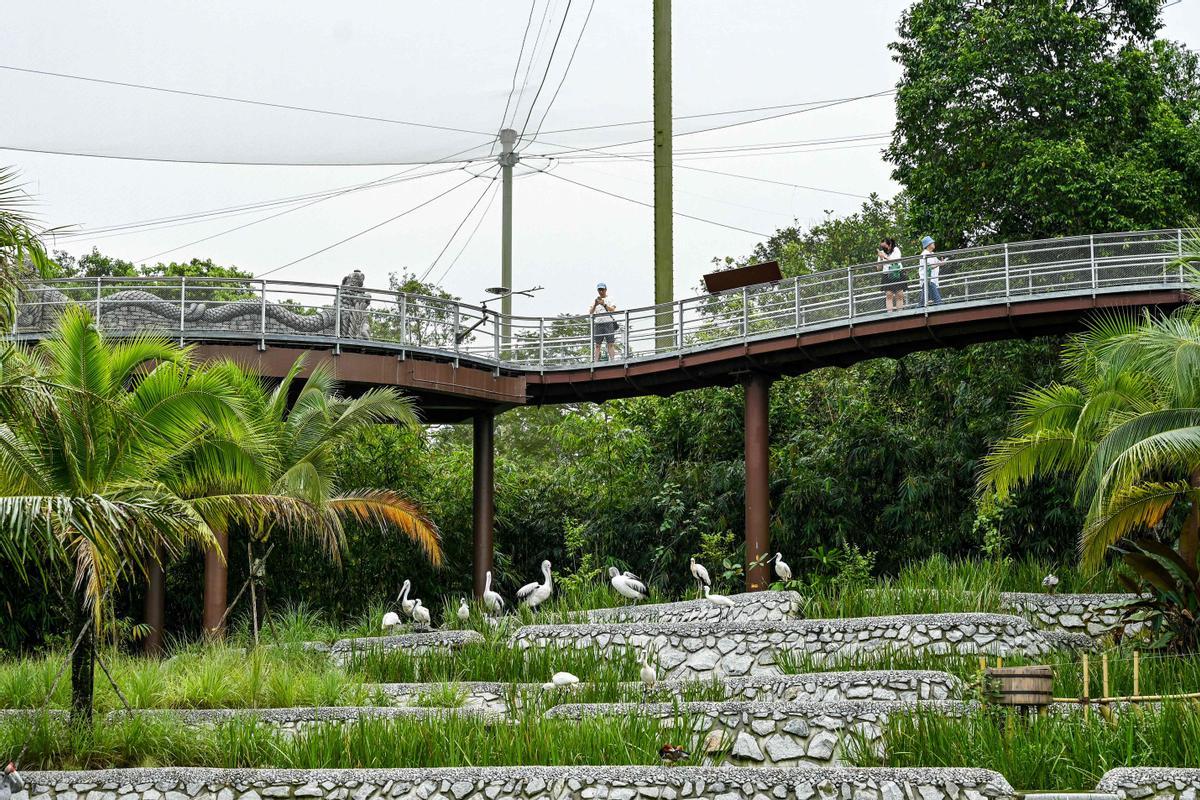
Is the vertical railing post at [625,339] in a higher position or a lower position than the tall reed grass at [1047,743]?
higher

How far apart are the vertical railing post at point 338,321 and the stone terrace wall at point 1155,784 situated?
13.7 m

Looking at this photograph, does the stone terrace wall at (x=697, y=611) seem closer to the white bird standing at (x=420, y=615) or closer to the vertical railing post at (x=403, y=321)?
the white bird standing at (x=420, y=615)

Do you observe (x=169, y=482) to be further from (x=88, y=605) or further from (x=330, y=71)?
(x=330, y=71)

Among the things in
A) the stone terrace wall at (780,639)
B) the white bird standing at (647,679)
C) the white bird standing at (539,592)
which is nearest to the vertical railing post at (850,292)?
the stone terrace wall at (780,639)

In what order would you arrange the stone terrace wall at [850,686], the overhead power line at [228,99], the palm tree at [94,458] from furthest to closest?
1. the overhead power line at [228,99]
2. the stone terrace wall at [850,686]
3. the palm tree at [94,458]

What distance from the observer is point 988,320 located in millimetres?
20812

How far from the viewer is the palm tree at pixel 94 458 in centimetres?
1216

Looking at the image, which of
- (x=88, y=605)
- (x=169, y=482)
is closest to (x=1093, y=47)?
(x=169, y=482)

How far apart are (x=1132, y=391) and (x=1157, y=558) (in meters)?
1.98

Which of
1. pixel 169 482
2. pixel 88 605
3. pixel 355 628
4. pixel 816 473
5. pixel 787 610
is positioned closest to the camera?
pixel 88 605

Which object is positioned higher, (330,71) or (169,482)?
(330,71)

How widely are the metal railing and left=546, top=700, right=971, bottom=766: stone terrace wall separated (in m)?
8.90

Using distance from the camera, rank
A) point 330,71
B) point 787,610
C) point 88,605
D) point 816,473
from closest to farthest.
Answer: point 88,605
point 787,610
point 330,71
point 816,473

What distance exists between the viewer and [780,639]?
17703mm
